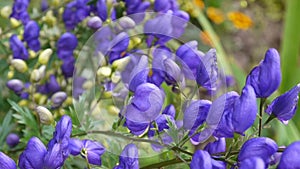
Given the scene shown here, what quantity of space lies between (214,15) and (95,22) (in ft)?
5.95

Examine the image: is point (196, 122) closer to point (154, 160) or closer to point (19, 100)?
point (154, 160)

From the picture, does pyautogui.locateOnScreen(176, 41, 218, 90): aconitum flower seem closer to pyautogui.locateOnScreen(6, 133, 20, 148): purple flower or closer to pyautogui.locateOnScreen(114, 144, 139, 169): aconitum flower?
pyautogui.locateOnScreen(114, 144, 139, 169): aconitum flower

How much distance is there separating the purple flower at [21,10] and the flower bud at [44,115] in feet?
1.49

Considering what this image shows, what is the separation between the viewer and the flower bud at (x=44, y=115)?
110 centimetres

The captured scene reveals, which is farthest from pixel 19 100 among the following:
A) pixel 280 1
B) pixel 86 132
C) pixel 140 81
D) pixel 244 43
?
pixel 280 1

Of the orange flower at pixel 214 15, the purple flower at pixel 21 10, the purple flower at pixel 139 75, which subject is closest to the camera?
the purple flower at pixel 139 75

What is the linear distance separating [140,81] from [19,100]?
1.97 feet

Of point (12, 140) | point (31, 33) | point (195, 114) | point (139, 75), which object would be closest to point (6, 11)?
point (31, 33)

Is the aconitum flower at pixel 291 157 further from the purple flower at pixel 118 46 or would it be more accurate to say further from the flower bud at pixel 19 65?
the flower bud at pixel 19 65

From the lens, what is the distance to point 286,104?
3.16 ft

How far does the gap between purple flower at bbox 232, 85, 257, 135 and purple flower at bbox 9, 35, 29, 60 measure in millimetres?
687

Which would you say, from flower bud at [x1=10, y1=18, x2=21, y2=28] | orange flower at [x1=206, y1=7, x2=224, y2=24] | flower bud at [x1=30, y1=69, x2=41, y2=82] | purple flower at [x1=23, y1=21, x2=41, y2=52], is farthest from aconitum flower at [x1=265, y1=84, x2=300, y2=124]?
orange flower at [x1=206, y1=7, x2=224, y2=24]

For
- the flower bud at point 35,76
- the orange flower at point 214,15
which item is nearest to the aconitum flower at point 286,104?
the flower bud at point 35,76

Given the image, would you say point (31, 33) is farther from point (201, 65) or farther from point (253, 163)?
point (253, 163)
